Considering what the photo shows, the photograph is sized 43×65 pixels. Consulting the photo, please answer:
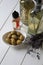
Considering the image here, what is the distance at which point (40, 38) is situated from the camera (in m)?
1.11

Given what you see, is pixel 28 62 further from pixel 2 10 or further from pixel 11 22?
pixel 2 10

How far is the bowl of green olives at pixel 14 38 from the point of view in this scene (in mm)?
1107

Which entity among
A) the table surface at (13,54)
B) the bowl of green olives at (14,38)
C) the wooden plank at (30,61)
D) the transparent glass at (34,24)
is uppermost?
the transparent glass at (34,24)

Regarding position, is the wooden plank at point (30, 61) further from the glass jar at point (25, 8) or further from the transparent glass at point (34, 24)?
the glass jar at point (25, 8)

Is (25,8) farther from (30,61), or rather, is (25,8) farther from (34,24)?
(30,61)

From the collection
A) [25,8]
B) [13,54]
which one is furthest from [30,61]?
[25,8]

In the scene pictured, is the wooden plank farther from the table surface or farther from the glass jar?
the glass jar

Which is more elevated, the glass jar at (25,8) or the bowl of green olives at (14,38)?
the glass jar at (25,8)

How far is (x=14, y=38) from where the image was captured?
111cm

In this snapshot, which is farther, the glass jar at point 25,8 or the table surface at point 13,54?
the glass jar at point 25,8

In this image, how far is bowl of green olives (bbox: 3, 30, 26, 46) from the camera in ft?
3.63

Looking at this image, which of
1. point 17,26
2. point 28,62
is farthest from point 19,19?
point 28,62

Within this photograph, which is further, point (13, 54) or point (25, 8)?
point (25, 8)

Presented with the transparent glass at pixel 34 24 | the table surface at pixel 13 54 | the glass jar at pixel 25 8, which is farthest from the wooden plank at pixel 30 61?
the glass jar at pixel 25 8
